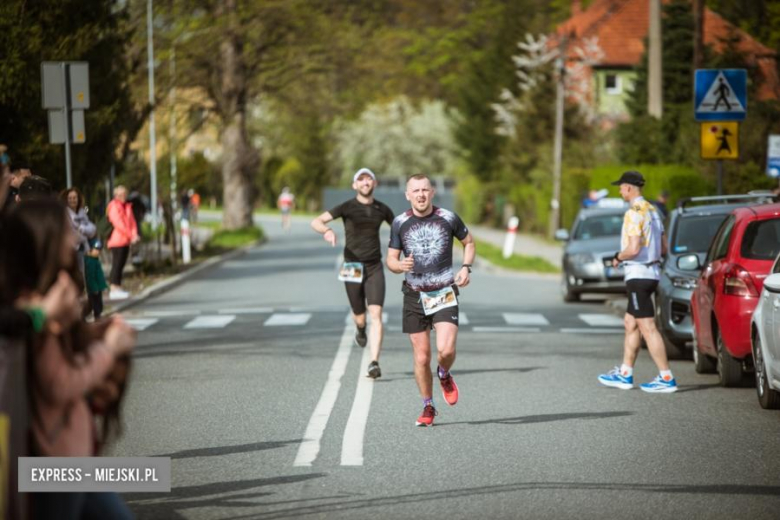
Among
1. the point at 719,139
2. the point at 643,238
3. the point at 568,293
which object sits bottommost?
the point at 568,293

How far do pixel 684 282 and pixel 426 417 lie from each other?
5.24 meters

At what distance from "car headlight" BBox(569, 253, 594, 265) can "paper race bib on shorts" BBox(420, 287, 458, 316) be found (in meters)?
13.4

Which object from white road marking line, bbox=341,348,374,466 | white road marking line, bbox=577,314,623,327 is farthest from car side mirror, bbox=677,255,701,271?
white road marking line, bbox=577,314,623,327

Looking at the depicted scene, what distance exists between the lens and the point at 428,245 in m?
9.73

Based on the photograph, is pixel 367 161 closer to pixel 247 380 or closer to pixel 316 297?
pixel 316 297

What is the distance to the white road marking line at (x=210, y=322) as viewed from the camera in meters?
18.3

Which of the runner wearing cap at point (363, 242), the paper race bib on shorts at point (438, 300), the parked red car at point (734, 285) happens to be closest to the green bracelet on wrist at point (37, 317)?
the paper race bib on shorts at point (438, 300)

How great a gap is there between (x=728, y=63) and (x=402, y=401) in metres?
28.9

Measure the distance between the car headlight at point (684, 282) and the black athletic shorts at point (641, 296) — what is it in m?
2.50

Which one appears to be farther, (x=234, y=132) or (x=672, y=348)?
(x=234, y=132)

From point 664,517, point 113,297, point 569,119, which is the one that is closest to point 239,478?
point 664,517

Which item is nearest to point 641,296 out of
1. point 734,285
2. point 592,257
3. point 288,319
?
point 734,285

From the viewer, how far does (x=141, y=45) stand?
125 ft

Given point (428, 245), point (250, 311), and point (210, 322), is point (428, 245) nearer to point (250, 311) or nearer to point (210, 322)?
point (210, 322)
